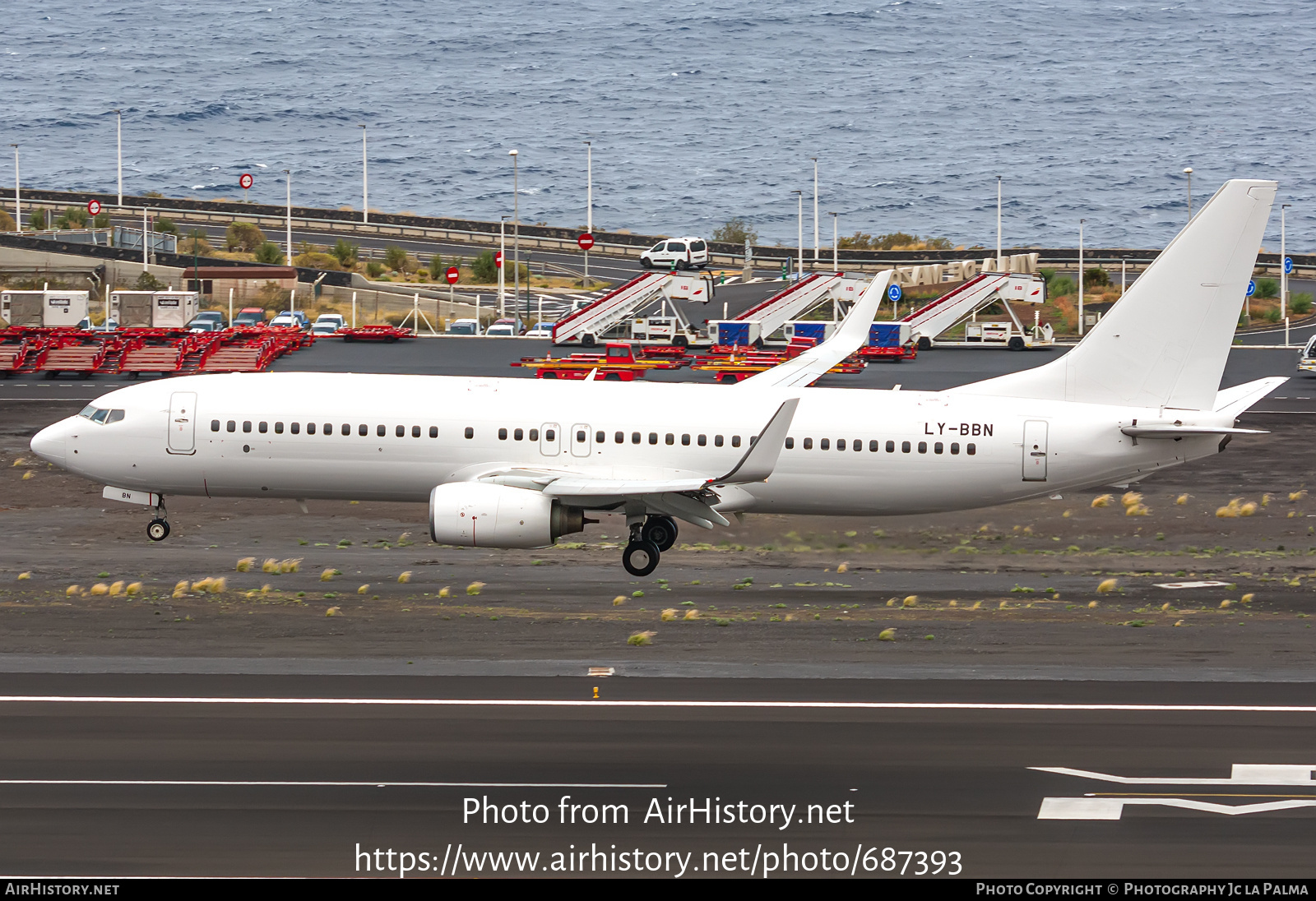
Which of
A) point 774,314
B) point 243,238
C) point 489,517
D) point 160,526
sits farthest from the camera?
point 243,238

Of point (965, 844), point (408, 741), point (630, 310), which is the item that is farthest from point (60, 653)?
point (630, 310)

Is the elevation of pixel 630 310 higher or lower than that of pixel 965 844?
higher

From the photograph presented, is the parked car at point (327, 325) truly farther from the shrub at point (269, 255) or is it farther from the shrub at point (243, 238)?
the shrub at point (243, 238)

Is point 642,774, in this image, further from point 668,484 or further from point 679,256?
point 679,256

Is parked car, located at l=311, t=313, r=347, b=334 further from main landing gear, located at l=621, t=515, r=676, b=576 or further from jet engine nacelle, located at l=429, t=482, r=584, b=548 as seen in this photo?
jet engine nacelle, located at l=429, t=482, r=584, b=548

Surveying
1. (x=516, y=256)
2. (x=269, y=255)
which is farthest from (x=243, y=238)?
(x=516, y=256)

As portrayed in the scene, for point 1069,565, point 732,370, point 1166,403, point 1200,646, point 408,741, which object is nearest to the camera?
point 408,741

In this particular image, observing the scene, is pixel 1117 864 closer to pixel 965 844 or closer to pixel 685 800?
pixel 965 844

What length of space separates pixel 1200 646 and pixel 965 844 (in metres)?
13.1

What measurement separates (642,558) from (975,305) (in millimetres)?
64705

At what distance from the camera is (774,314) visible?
3634 inches

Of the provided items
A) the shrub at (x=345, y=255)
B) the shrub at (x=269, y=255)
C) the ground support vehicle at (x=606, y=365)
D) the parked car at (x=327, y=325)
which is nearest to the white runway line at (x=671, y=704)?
the ground support vehicle at (x=606, y=365)

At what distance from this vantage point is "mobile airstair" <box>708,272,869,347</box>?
91438 millimetres

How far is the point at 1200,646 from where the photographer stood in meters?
28.5
